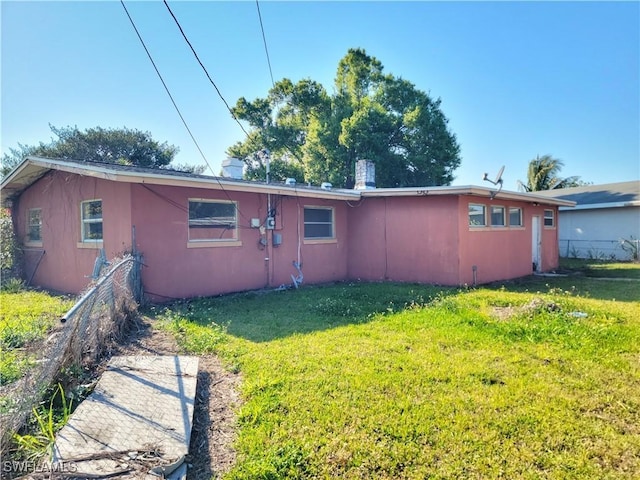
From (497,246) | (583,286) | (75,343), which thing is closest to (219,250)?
(75,343)

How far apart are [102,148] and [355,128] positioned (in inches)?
716

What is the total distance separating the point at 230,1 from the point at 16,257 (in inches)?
381

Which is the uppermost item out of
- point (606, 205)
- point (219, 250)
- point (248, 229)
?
point (606, 205)

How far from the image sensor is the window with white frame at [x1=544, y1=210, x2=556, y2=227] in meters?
14.0

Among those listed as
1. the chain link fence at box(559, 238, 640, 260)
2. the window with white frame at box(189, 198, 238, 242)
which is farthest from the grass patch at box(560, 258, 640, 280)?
the window with white frame at box(189, 198, 238, 242)

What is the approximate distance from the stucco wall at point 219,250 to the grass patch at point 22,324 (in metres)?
1.85

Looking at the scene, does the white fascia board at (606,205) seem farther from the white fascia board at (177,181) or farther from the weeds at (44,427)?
the weeds at (44,427)

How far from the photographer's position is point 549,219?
14297 millimetres

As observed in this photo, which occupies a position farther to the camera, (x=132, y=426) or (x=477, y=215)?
(x=477, y=215)

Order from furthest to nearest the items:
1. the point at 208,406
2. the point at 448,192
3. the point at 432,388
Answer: the point at 448,192, the point at 432,388, the point at 208,406

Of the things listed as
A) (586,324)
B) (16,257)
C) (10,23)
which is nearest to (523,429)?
(586,324)

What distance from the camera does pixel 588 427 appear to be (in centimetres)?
300

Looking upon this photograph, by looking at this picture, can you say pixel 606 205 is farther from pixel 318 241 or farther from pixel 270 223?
pixel 270 223

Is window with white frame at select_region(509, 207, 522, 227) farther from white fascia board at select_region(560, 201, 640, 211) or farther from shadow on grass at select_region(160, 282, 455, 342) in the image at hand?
white fascia board at select_region(560, 201, 640, 211)
